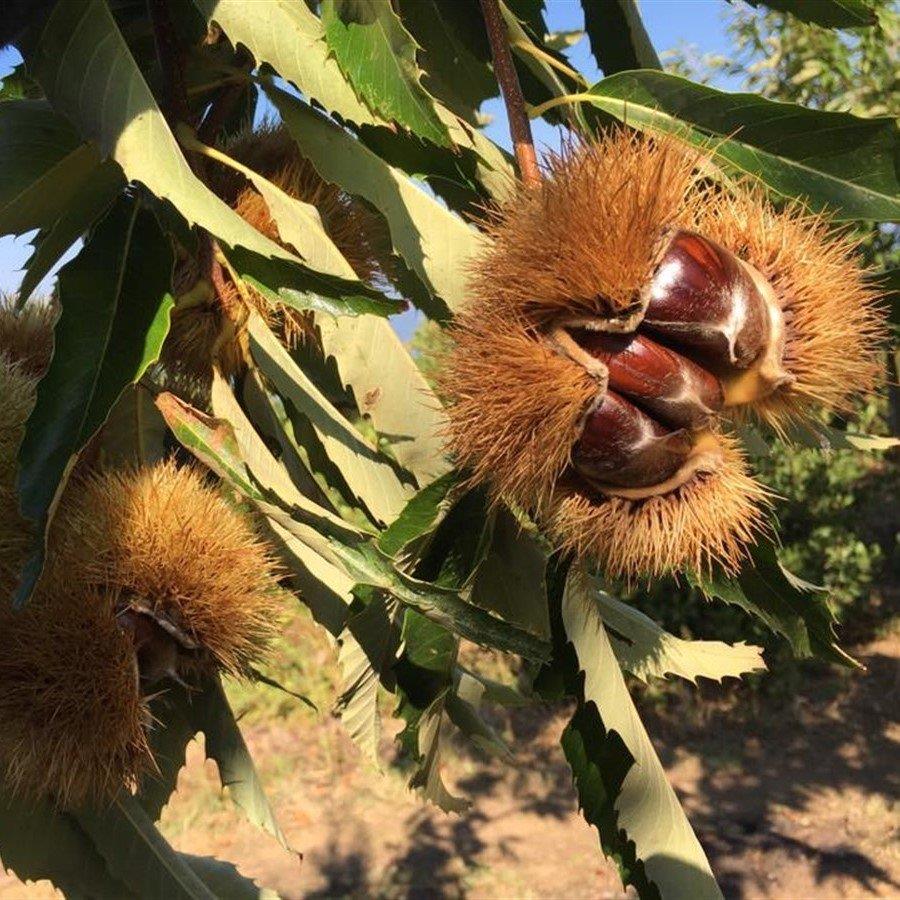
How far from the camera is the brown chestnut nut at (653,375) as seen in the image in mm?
877

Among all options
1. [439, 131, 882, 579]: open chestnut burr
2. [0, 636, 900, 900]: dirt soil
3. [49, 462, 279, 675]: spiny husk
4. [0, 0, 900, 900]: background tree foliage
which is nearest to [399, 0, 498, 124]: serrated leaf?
[0, 0, 900, 900]: background tree foliage

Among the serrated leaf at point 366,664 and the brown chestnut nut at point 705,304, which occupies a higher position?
the brown chestnut nut at point 705,304

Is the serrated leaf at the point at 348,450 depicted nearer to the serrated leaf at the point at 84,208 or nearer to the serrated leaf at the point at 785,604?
the serrated leaf at the point at 84,208

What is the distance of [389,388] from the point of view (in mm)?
1278

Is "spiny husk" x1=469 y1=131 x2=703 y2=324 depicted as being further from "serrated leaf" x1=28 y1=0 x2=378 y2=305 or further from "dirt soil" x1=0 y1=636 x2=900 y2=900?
"dirt soil" x1=0 y1=636 x2=900 y2=900

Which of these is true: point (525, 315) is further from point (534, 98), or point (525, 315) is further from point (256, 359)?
point (534, 98)

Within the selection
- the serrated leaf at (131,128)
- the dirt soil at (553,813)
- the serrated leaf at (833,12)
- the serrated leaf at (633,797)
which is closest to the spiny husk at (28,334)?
the serrated leaf at (131,128)

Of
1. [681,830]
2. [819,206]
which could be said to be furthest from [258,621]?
[819,206]

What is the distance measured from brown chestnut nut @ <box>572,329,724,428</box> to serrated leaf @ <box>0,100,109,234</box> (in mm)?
612

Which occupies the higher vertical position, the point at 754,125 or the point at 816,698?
the point at 754,125

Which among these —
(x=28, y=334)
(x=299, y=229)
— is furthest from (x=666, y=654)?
(x=28, y=334)

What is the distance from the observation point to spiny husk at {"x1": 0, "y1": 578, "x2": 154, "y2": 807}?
3.52 feet

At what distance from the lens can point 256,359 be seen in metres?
1.26

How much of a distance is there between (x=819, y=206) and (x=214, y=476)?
2.27 feet
